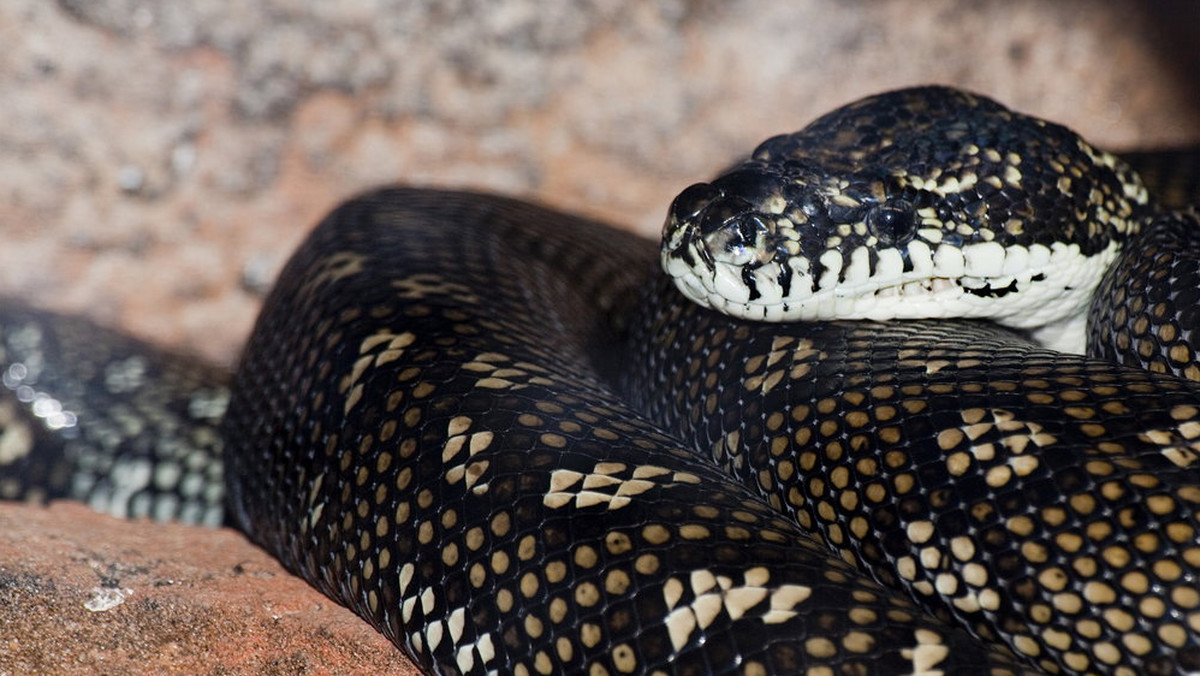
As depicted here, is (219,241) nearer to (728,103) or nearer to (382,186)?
(382,186)

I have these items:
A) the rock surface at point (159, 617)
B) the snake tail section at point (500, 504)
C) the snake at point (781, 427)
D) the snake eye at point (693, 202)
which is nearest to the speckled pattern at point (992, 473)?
the snake at point (781, 427)

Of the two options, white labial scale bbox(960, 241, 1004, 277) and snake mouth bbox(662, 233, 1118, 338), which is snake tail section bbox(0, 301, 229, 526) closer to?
snake mouth bbox(662, 233, 1118, 338)

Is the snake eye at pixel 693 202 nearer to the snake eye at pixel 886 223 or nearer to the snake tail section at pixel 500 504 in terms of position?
the snake eye at pixel 886 223

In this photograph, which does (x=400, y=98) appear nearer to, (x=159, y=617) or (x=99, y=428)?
(x=99, y=428)

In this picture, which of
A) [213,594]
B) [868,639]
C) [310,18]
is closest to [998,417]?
[868,639]

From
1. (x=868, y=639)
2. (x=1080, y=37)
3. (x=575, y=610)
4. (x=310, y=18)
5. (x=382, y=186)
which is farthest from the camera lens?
(x=1080, y=37)

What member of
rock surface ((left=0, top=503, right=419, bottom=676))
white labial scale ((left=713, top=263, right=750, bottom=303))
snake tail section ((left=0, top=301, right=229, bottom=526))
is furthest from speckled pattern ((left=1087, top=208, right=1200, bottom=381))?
snake tail section ((left=0, top=301, right=229, bottom=526))
